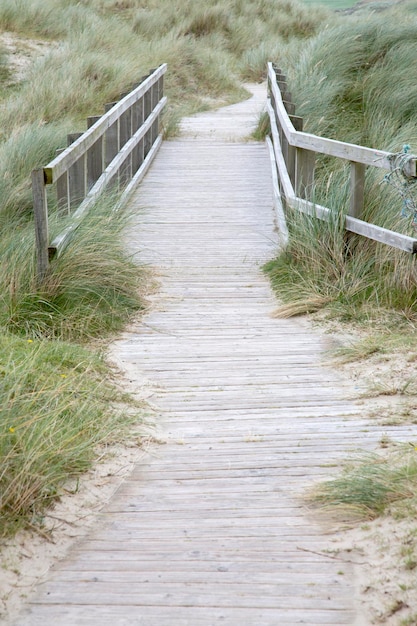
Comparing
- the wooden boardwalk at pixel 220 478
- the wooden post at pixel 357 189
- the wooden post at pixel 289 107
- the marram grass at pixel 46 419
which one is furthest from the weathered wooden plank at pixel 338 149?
the marram grass at pixel 46 419

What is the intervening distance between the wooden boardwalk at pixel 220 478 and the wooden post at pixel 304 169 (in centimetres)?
71

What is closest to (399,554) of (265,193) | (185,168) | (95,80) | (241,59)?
(265,193)

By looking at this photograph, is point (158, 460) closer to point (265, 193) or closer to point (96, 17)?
point (265, 193)

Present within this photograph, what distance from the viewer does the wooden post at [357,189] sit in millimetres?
6320

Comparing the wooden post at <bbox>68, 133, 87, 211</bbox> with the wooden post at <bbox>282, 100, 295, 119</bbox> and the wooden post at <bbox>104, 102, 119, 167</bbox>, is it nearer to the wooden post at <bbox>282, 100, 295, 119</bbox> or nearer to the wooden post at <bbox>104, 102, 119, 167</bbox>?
the wooden post at <bbox>104, 102, 119, 167</bbox>

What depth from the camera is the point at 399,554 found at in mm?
2922

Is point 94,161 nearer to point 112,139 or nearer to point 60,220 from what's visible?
point 112,139

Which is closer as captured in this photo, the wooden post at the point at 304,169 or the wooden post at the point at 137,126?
the wooden post at the point at 304,169

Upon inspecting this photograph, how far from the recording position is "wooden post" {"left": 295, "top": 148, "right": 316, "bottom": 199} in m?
7.56

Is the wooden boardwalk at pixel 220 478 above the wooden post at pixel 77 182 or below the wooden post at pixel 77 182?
below

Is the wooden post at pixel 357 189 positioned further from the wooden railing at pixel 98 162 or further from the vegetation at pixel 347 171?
the wooden railing at pixel 98 162

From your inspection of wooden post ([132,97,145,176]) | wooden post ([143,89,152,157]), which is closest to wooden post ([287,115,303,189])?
wooden post ([132,97,145,176])

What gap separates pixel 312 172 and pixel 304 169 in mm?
136

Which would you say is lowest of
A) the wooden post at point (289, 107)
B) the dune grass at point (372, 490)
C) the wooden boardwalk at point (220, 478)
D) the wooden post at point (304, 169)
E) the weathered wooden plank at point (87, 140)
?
the wooden boardwalk at point (220, 478)
